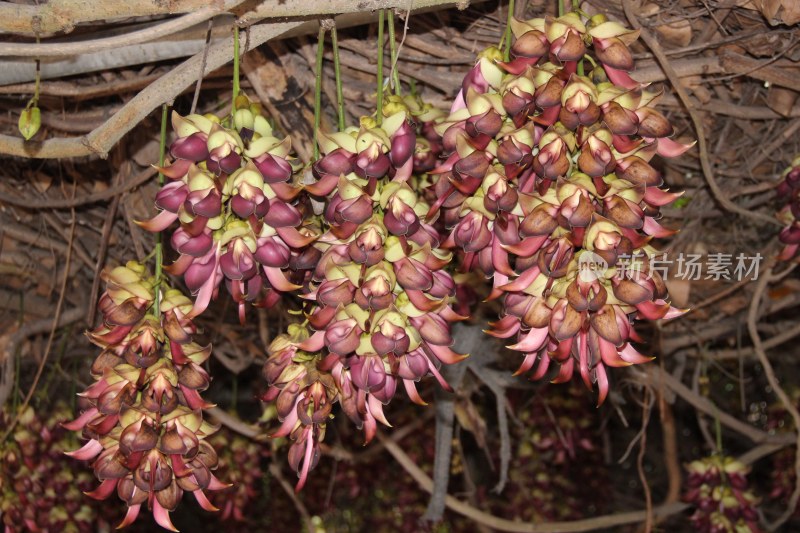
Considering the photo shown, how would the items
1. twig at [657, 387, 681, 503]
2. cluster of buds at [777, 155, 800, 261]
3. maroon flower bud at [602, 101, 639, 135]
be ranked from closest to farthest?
maroon flower bud at [602, 101, 639, 135], cluster of buds at [777, 155, 800, 261], twig at [657, 387, 681, 503]

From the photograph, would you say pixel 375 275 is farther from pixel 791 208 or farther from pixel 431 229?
pixel 791 208

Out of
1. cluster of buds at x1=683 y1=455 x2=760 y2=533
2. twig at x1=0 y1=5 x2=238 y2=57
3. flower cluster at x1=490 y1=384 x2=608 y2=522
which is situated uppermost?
twig at x1=0 y1=5 x2=238 y2=57

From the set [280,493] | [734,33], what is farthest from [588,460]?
[734,33]

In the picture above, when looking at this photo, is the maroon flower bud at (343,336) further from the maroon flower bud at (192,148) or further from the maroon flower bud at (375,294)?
the maroon flower bud at (192,148)

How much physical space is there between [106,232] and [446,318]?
912 millimetres

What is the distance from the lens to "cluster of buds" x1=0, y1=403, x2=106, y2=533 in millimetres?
2162

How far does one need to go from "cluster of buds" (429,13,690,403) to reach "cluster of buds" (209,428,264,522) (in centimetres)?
184

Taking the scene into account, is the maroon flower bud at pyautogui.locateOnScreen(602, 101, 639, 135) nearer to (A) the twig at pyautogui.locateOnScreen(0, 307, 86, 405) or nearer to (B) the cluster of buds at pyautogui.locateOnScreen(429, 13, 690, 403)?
(B) the cluster of buds at pyautogui.locateOnScreen(429, 13, 690, 403)

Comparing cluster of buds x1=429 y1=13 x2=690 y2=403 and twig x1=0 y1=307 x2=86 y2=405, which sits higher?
cluster of buds x1=429 y1=13 x2=690 y2=403

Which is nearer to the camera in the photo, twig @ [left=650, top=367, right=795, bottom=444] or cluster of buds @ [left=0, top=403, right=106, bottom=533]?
twig @ [left=650, top=367, right=795, bottom=444]

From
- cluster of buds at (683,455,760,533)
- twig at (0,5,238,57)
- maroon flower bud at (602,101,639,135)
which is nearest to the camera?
maroon flower bud at (602,101,639,135)

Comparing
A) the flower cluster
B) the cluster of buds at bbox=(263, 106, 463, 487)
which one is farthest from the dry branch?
the flower cluster

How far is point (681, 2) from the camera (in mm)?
1328

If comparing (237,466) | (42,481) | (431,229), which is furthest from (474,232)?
(237,466)
